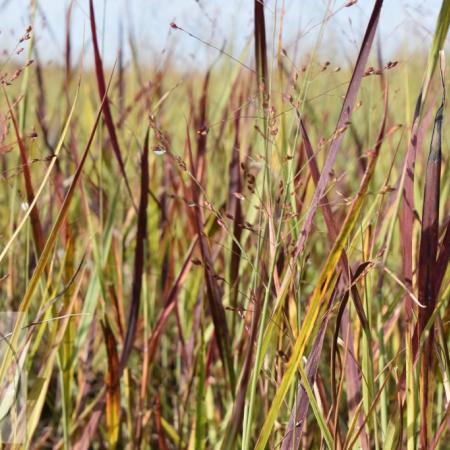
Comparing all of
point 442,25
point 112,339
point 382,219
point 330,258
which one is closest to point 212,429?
point 112,339

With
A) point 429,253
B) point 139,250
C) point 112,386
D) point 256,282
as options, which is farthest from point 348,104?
point 112,386

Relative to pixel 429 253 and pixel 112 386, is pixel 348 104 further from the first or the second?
pixel 112 386

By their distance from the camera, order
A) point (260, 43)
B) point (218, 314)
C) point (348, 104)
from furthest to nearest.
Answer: point (218, 314)
point (260, 43)
point (348, 104)

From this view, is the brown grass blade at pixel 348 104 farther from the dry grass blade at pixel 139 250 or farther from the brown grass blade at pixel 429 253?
the dry grass blade at pixel 139 250

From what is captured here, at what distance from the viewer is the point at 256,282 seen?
766 millimetres

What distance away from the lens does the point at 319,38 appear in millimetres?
646

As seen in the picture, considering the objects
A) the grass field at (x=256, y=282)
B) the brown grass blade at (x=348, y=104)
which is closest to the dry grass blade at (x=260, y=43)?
the grass field at (x=256, y=282)

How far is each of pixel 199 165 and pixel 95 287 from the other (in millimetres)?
273

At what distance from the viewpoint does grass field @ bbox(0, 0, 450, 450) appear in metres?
0.59

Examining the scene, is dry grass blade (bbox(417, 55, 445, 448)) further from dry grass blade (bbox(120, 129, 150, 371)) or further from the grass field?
dry grass blade (bbox(120, 129, 150, 371))

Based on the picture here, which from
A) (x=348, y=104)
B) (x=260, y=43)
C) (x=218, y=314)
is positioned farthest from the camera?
(x=218, y=314)

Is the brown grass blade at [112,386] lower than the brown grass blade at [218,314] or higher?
lower

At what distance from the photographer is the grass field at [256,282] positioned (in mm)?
589

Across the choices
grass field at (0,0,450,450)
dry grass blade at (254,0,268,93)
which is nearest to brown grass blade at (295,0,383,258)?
grass field at (0,0,450,450)
